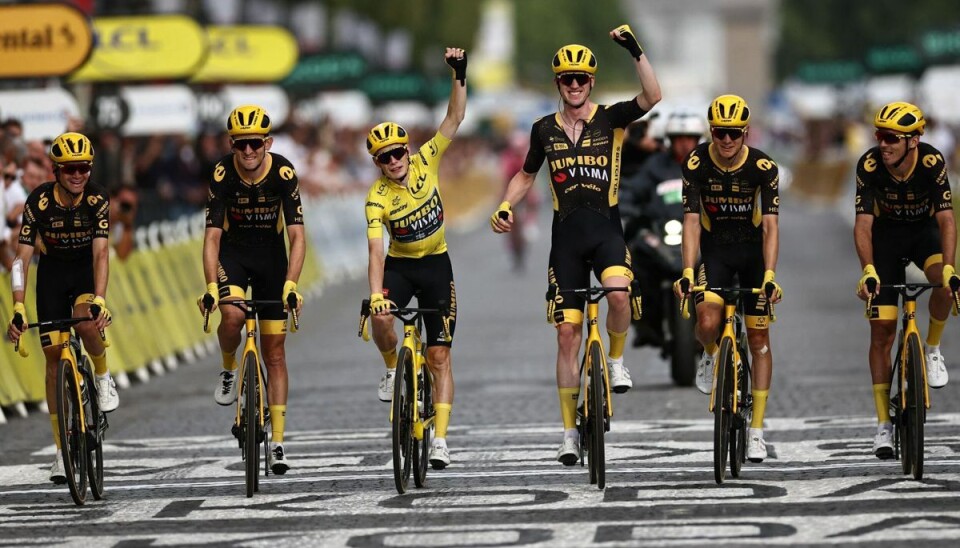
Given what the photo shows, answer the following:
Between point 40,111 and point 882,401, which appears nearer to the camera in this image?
point 882,401

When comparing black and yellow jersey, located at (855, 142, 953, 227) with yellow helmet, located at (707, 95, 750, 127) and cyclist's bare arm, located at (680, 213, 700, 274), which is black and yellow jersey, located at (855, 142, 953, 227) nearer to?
yellow helmet, located at (707, 95, 750, 127)

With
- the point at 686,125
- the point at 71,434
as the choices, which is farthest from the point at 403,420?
the point at 686,125

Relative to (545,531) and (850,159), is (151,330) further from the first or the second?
(850,159)

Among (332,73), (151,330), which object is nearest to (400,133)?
(151,330)

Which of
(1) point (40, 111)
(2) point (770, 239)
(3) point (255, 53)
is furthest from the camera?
(3) point (255, 53)

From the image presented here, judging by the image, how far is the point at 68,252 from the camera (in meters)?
12.1

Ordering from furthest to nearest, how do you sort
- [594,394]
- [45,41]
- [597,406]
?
[45,41], [594,394], [597,406]

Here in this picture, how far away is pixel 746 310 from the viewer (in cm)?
1178

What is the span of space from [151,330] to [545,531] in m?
10.9

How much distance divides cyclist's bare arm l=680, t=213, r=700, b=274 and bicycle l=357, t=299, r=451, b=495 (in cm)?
127

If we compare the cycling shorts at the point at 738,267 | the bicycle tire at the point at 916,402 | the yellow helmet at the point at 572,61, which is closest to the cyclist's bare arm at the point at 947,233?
the bicycle tire at the point at 916,402

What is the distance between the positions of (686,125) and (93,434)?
585cm

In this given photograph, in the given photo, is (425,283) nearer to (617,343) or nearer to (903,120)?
(617,343)

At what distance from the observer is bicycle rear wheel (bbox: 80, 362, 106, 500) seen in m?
11.5
